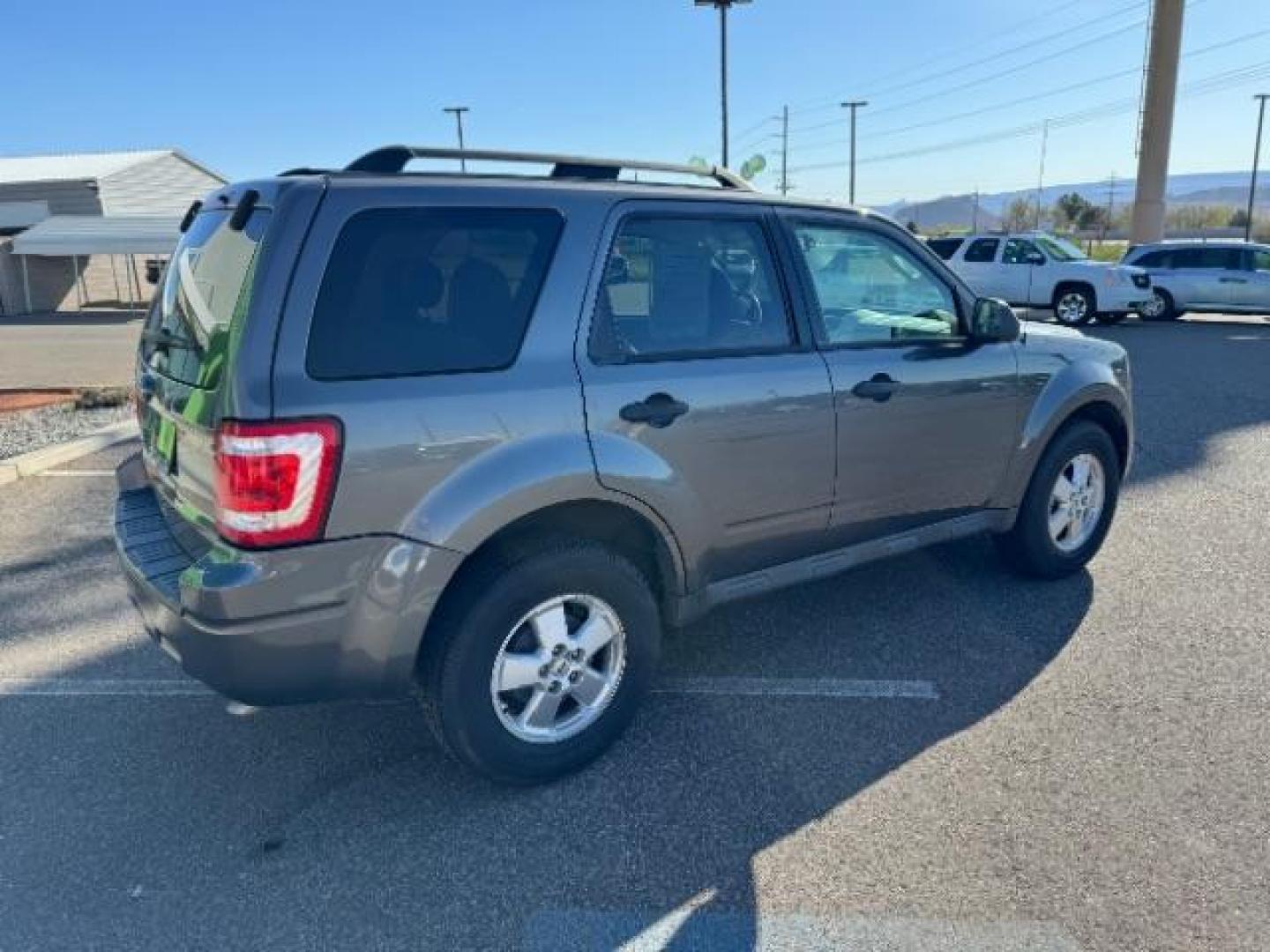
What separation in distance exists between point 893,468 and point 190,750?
283 cm

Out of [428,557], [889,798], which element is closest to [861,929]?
[889,798]

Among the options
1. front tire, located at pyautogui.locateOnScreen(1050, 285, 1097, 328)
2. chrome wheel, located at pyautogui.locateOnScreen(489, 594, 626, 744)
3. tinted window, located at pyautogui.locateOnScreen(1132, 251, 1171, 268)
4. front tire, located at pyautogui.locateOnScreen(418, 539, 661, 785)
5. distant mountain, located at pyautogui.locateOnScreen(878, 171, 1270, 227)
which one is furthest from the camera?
distant mountain, located at pyautogui.locateOnScreen(878, 171, 1270, 227)

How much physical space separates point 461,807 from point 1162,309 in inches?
783

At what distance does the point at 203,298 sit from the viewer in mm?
2697

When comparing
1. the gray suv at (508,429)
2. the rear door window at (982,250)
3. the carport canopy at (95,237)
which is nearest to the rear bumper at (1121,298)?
the rear door window at (982,250)

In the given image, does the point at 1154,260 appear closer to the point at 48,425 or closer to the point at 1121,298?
the point at 1121,298

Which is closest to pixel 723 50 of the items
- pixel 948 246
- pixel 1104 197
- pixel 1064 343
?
pixel 948 246

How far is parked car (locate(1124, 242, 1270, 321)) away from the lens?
17.6 m

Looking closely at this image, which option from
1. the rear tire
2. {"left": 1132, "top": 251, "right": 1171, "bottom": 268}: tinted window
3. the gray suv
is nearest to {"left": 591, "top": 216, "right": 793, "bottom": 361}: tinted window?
the gray suv

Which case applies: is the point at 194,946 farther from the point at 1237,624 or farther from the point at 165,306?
the point at 1237,624

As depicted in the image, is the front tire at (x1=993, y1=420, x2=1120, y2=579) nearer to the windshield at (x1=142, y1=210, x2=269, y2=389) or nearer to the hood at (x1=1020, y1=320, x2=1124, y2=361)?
the hood at (x1=1020, y1=320, x2=1124, y2=361)

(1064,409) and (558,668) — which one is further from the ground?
(1064,409)

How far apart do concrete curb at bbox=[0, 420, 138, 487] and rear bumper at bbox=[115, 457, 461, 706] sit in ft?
15.7

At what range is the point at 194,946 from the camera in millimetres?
2270
